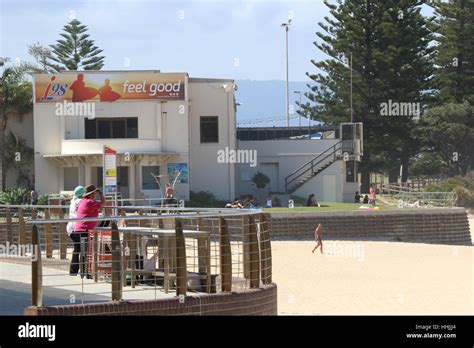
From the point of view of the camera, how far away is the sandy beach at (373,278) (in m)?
17.3

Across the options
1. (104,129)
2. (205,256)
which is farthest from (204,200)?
(205,256)

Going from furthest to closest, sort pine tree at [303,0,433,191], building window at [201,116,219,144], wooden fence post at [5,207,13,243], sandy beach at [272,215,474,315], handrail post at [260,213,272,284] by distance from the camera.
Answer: pine tree at [303,0,433,191]
building window at [201,116,219,144]
wooden fence post at [5,207,13,243]
sandy beach at [272,215,474,315]
handrail post at [260,213,272,284]

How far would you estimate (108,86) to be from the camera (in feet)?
140

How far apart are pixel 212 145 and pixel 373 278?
2331cm

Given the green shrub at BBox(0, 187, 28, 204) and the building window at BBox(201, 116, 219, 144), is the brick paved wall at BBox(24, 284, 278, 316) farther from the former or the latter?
the building window at BBox(201, 116, 219, 144)

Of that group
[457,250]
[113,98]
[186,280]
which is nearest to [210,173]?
[113,98]

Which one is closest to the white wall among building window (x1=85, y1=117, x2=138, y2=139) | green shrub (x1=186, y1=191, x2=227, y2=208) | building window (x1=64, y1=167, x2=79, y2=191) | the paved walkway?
green shrub (x1=186, y1=191, x2=227, y2=208)

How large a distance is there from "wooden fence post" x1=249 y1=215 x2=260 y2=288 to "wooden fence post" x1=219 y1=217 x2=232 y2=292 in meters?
0.55

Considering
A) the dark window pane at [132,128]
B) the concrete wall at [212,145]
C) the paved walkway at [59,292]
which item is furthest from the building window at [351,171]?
the paved walkway at [59,292]

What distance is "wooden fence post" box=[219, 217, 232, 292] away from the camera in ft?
38.8

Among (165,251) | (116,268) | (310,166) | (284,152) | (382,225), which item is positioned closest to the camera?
(116,268)

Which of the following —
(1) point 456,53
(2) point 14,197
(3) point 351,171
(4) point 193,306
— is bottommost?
(4) point 193,306

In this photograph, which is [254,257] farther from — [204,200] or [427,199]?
[427,199]

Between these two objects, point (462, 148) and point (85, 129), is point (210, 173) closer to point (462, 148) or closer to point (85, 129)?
point (85, 129)
